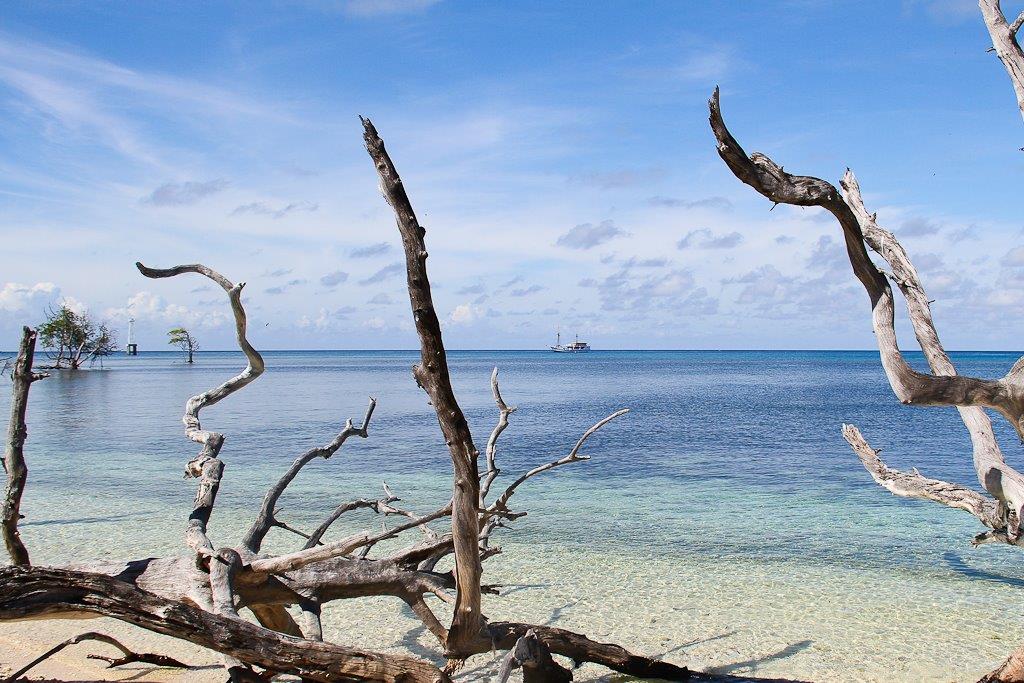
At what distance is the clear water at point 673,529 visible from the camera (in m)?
6.49

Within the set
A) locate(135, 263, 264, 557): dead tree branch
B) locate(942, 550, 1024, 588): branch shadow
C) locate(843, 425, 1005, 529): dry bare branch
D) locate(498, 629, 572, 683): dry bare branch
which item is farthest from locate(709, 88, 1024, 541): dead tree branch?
locate(942, 550, 1024, 588): branch shadow

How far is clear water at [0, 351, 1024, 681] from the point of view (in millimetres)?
6492

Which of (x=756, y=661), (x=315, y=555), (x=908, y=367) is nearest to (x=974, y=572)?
(x=756, y=661)

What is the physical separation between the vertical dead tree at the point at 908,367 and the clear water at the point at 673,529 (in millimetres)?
1523

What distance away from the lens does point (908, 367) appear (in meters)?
3.29

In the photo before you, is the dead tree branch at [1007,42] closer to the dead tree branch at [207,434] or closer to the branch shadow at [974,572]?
the dead tree branch at [207,434]

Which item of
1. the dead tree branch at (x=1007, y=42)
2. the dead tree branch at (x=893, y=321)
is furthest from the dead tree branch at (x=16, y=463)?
the dead tree branch at (x=1007, y=42)

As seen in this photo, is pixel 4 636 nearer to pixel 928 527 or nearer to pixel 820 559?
pixel 820 559

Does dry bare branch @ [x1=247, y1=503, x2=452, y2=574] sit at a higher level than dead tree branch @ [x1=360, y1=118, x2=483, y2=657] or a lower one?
lower

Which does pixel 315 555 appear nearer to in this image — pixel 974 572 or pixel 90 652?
pixel 90 652

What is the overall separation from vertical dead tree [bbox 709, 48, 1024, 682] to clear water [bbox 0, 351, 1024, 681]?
1523mm

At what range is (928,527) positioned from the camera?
11000 mm

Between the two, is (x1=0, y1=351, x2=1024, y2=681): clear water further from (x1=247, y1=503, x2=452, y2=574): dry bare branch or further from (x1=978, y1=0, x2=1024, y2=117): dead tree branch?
(x1=978, y1=0, x2=1024, y2=117): dead tree branch

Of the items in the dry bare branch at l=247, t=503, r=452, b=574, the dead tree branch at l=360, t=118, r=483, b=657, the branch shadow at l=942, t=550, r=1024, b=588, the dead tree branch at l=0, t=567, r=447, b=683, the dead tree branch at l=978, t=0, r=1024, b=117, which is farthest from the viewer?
the branch shadow at l=942, t=550, r=1024, b=588
